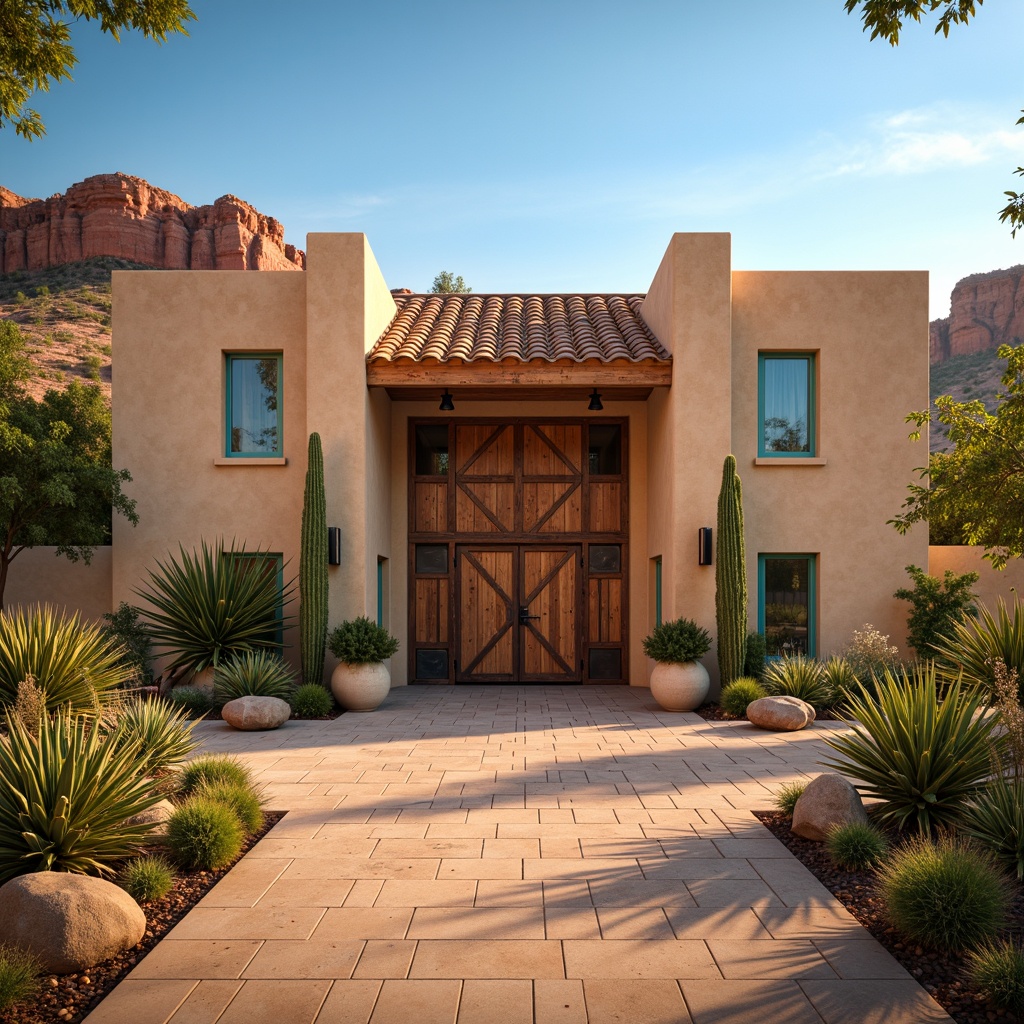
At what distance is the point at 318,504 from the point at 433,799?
19.5 ft

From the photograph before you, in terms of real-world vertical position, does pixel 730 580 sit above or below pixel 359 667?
above

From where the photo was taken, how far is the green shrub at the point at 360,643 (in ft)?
37.4

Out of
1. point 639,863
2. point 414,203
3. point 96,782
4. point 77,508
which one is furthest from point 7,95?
point 414,203

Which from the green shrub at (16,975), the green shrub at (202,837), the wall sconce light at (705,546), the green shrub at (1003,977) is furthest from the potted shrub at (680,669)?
the green shrub at (16,975)

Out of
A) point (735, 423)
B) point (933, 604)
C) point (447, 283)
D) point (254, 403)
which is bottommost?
point (933, 604)

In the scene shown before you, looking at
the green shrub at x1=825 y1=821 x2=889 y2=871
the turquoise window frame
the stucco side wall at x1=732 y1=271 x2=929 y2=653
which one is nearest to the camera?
the green shrub at x1=825 y1=821 x2=889 y2=871

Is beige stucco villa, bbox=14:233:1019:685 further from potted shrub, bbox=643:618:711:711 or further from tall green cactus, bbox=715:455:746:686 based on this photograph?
potted shrub, bbox=643:618:711:711

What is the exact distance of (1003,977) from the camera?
3418mm

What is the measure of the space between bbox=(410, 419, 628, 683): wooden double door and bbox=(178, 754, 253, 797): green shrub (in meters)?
8.19

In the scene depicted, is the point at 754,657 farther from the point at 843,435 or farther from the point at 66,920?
the point at 66,920

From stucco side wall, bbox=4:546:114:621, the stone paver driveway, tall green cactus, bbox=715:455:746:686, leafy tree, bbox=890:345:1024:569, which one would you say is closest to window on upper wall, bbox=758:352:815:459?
tall green cactus, bbox=715:455:746:686

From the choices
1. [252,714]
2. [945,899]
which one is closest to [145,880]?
[945,899]

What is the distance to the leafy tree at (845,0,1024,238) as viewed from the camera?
5066 millimetres

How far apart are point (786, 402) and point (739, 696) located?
4999mm
